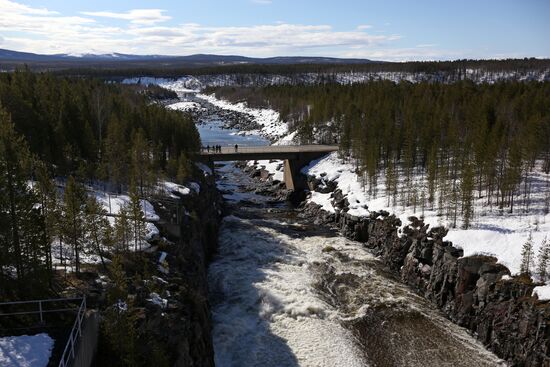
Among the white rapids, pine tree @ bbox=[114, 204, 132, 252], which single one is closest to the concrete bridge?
the white rapids

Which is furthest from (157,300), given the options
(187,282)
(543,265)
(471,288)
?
(543,265)

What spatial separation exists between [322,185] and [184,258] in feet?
128

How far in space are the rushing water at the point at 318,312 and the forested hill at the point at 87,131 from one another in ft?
52.8

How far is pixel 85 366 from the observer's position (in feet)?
62.6

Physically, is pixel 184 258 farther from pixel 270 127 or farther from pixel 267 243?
pixel 270 127

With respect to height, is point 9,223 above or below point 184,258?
above

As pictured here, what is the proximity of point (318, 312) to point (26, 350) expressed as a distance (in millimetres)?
23911

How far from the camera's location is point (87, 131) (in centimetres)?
5459

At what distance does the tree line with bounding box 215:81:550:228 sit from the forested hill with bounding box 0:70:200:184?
97.0ft

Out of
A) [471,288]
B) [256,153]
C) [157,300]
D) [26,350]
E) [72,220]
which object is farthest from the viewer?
[256,153]

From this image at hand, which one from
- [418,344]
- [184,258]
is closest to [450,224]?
[418,344]

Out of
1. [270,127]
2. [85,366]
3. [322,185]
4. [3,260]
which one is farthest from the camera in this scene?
[270,127]

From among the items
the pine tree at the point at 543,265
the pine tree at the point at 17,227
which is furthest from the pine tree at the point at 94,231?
the pine tree at the point at 543,265

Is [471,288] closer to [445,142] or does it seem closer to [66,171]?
[445,142]
